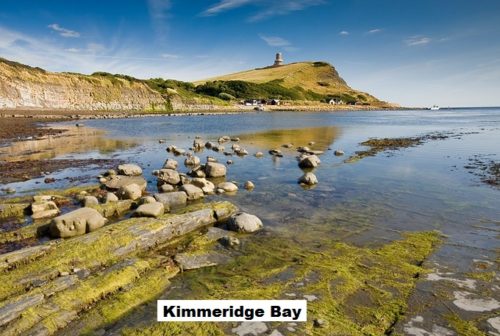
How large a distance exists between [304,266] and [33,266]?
7407mm

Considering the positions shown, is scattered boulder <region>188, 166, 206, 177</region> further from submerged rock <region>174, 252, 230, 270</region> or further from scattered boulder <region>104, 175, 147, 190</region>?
submerged rock <region>174, 252, 230, 270</region>

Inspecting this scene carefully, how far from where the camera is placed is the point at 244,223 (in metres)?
12.5

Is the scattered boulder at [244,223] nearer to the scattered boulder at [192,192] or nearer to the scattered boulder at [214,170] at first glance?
the scattered boulder at [192,192]

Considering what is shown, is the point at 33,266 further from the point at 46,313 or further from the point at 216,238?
the point at 216,238

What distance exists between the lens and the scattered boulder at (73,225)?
1109 cm

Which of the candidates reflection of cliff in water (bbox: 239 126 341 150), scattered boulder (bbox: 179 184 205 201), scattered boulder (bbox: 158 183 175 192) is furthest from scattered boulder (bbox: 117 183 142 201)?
reflection of cliff in water (bbox: 239 126 341 150)

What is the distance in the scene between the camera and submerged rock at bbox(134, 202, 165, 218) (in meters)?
12.5

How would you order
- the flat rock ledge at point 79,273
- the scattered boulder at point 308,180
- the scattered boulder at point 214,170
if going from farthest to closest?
the scattered boulder at point 214,170 → the scattered boulder at point 308,180 → the flat rock ledge at point 79,273

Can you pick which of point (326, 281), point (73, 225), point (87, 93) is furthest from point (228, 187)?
point (87, 93)

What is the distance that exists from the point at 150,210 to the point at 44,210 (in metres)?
4.85

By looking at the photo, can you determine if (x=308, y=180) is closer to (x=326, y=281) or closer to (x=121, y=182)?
(x=121, y=182)

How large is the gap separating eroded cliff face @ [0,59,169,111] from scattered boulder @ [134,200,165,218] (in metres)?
84.6

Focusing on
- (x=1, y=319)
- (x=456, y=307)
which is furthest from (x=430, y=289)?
(x=1, y=319)

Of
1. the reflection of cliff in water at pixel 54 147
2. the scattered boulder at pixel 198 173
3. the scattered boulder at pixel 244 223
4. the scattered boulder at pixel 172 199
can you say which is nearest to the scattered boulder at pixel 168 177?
the scattered boulder at pixel 198 173
